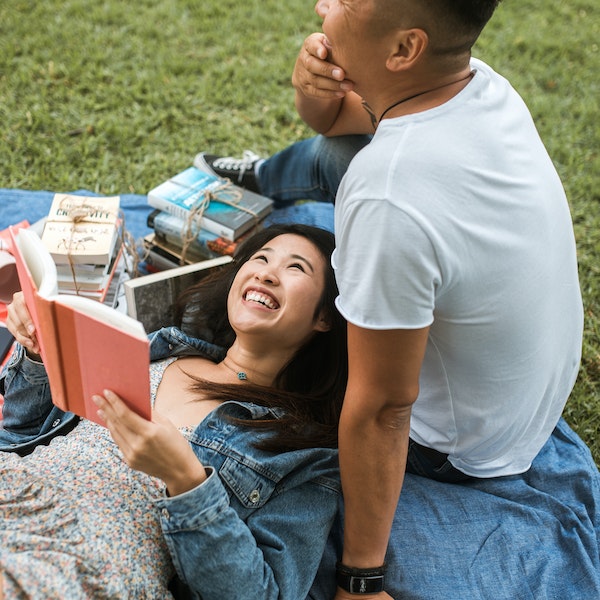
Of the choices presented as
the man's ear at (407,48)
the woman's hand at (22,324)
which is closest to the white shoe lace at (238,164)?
the woman's hand at (22,324)

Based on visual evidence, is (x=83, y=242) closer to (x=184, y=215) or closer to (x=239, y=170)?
(x=184, y=215)

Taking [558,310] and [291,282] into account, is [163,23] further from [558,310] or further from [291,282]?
[558,310]

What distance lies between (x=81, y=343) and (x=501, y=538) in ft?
5.04

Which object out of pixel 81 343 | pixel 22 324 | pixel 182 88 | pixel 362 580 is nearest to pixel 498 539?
pixel 362 580

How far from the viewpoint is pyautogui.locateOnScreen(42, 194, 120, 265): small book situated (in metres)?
2.78

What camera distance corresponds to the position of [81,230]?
2846 mm

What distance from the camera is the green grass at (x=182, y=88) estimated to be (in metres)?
4.18

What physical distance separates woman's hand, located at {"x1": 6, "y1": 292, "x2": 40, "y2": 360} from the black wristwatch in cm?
116

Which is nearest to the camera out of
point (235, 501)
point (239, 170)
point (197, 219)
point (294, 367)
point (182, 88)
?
point (235, 501)

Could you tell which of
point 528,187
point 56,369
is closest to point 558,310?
point 528,187

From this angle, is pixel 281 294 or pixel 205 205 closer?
pixel 281 294

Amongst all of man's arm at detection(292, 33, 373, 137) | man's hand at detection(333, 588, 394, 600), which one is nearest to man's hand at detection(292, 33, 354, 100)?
man's arm at detection(292, 33, 373, 137)

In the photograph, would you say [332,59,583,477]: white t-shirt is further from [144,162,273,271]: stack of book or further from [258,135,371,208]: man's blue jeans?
[144,162,273,271]: stack of book

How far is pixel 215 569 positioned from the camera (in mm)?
1777
